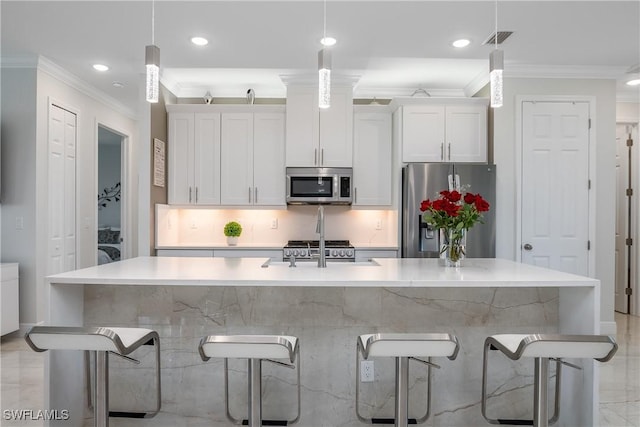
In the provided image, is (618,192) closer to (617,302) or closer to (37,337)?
(617,302)

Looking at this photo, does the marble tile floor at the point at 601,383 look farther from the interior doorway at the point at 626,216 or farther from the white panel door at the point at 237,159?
the white panel door at the point at 237,159

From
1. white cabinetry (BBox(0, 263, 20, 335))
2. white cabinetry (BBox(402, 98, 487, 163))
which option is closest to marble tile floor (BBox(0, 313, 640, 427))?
white cabinetry (BBox(0, 263, 20, 335))

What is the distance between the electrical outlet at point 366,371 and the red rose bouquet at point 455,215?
31.1 inches

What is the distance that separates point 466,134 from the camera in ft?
13.9

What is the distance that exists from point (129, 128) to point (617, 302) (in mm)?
6758

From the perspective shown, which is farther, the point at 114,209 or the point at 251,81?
the point at 114,209

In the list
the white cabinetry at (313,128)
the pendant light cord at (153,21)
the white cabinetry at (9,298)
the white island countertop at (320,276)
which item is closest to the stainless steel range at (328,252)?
the white cabinetry at (313,128)

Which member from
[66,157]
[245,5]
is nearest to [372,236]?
[245,5]

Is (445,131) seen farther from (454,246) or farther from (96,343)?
(96,343)

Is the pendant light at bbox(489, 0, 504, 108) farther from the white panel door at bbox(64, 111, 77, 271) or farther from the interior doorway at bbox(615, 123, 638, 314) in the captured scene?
the white panel door at bbox(64, 111, 77, 271)

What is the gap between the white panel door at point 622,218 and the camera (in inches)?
199

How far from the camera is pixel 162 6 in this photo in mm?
2875

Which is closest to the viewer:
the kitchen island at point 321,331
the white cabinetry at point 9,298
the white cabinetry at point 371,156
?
the kitchen island at point 321,331

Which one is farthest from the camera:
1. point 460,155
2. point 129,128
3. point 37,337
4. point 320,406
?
point 129,128
